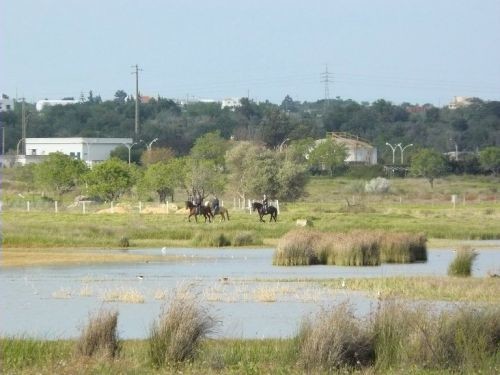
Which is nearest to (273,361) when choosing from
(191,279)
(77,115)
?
(191,279)

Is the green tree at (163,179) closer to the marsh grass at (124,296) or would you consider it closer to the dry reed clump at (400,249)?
the dry reed clump at (400,249)

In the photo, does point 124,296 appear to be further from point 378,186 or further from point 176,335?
point 378,186

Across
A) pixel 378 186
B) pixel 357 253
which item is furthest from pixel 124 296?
pixel 378 186

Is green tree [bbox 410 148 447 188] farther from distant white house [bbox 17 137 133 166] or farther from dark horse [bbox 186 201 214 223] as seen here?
dark horse [bbox 186 201 214 223]

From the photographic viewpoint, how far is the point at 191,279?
3381 cm

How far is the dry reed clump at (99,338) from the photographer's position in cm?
1847

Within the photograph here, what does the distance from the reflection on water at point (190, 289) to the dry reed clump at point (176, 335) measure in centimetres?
293

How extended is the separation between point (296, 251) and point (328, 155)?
3506 inches

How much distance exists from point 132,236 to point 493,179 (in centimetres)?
7975

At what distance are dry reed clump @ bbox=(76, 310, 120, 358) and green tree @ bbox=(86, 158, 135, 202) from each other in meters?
68.9

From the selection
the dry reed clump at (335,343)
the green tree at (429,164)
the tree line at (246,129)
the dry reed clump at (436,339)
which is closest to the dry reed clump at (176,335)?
the dry reed clump at (335,343)

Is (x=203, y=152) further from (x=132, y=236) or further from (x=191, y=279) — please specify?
(x=191, y=279)

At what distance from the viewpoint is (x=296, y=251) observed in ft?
131

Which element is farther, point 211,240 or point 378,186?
point 378,186
